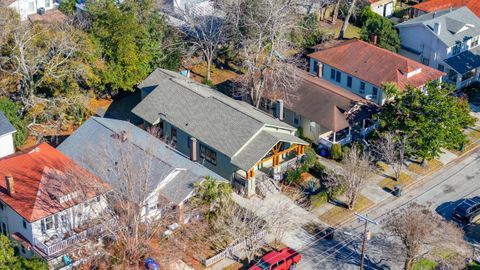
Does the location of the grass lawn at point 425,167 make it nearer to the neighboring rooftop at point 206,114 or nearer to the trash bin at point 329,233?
the neighboring rooftop at point 206,114

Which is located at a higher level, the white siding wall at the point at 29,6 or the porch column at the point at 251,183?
the white siding wall at the point at 29,6

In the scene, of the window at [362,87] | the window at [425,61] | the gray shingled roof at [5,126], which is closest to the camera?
the gray shingled roof at [5,126]

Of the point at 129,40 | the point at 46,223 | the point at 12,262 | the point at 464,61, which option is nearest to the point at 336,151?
the point at 129,40

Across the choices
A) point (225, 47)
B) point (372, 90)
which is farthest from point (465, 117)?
point (225, 47)

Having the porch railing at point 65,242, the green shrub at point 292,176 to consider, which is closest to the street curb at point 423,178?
the green shrub at point 292,176

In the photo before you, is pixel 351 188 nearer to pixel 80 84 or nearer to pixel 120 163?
pixel 120 163
